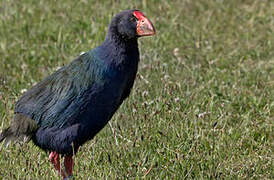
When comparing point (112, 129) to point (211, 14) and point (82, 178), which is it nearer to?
point (82, 178)

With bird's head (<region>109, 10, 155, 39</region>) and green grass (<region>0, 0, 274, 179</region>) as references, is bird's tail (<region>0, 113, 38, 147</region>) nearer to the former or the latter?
green grass (<region>0, 0, 274, 179</region>)

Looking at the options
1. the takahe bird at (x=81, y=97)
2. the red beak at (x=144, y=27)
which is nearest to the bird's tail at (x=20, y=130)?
the takahe bird at (x=81, y=97)

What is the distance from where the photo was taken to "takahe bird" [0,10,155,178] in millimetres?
4086

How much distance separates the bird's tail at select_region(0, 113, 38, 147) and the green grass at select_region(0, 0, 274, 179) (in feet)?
0.30

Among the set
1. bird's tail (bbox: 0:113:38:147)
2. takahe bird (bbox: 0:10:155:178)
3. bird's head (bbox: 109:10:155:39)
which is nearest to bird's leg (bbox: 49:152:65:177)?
takahe bird (bbox: 0:10:155:178)

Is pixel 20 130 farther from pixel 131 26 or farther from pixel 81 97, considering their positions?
pixel 131 26

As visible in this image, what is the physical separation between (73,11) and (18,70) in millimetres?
1221

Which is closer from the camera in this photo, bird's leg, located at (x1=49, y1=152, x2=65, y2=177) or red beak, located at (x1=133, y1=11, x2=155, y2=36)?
red beak, located at (x1=133, y1=11, x2=155, y2=36)

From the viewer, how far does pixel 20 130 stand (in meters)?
4.28

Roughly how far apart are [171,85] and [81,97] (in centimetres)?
131

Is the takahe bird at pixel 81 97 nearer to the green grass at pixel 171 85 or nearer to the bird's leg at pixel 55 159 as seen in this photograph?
the bird's leg at pixel 55 159

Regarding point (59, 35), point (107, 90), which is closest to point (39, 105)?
point (107, 90)

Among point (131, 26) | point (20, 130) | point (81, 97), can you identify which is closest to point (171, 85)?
point (131, 26)

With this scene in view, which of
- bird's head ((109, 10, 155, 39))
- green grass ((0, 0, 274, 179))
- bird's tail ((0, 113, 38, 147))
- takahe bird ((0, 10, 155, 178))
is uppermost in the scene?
bird's head ((109, 10, 155, 39))
